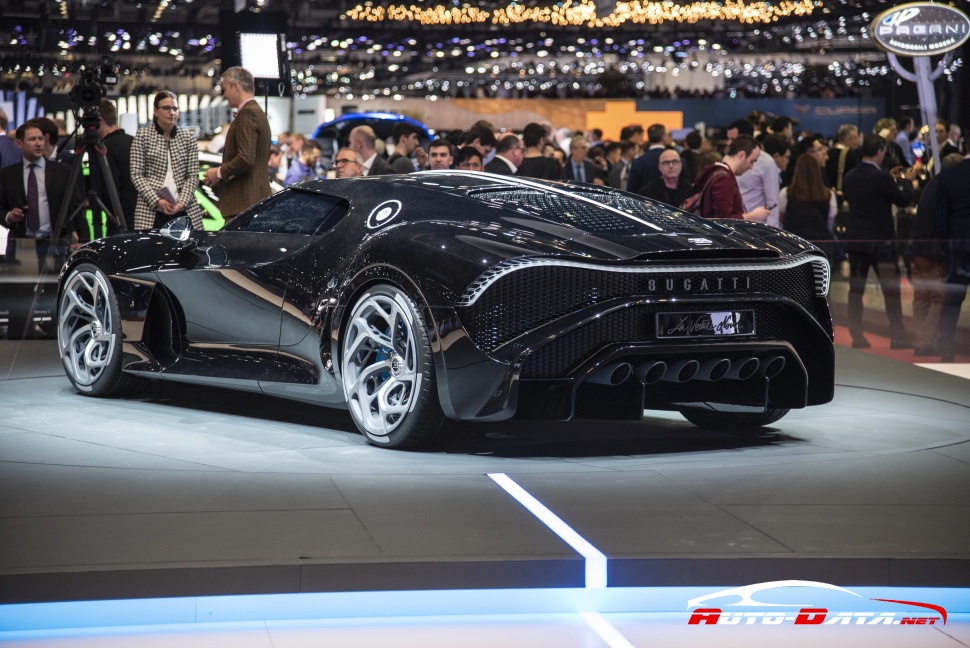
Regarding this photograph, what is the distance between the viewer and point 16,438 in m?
5.68

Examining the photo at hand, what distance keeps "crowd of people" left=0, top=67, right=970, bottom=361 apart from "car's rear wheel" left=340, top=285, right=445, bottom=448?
9.40 ft

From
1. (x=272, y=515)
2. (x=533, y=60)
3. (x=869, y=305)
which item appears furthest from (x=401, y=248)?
(x=533, y=60)

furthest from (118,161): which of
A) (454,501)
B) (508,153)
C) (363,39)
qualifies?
(363,39)

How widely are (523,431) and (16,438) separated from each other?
6.98 ft

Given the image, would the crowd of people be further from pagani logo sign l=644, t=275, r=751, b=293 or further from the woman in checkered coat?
pagani logo sign l=644, t=275, r=751, b=293

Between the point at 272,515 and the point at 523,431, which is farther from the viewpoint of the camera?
the point at 523,431

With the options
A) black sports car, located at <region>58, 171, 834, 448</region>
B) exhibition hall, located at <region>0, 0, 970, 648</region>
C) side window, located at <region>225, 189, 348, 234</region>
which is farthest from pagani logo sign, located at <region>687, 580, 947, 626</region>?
side window, located at <region>225, 189, 348, 234</region>

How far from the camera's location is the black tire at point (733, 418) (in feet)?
20.3

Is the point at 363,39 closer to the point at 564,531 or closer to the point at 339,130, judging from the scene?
the point at 339,130

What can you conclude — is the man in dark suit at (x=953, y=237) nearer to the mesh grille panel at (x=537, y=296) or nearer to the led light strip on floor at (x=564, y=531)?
the mesh grille panel at (x=537, y=296)

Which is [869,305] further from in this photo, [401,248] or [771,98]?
[771,98]

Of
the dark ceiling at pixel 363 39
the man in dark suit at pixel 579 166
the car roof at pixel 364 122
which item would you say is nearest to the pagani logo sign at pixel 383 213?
the man in dark suit at pixel 579 166

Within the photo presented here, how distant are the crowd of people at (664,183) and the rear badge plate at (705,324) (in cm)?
300

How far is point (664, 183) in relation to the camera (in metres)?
10.4
